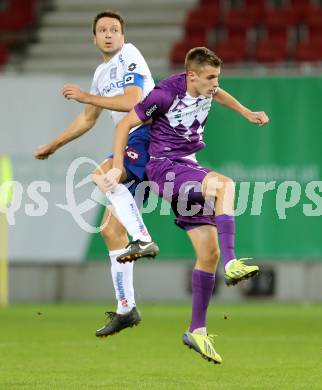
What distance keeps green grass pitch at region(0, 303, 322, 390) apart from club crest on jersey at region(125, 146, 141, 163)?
4.87 feet

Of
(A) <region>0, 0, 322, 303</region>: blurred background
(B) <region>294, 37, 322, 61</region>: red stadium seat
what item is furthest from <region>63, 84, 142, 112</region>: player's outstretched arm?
(B) <region>294, 37, 322, 61</region>: red stadium seat

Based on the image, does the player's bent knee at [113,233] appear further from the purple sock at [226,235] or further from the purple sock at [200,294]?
the purple sock at [226,235]

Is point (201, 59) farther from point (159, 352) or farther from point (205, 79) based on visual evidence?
point (159, 352)

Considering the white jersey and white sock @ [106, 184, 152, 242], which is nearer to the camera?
white sock @ [106, 184, 152, 242]

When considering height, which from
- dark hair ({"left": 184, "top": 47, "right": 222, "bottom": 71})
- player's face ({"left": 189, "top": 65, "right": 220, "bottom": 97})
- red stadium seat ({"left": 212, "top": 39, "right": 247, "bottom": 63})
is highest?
dark hair ({"left": 184, "top": 47, "right": 222, "bottom": 71})

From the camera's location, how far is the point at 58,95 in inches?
677

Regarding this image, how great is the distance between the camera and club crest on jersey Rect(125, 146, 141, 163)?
895 cm

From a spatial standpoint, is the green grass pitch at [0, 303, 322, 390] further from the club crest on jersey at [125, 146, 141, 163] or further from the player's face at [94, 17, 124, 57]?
the player's face at [94, 17, 124, 57]

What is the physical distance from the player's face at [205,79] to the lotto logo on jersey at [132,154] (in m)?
0.83

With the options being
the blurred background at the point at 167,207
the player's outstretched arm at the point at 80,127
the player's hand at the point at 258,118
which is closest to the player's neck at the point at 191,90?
the player's hand at the point at 258,118

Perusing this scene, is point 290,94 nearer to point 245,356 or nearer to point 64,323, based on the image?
point 64,323

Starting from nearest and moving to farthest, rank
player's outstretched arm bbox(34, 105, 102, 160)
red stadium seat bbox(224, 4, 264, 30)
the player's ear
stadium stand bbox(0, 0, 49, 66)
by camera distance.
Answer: the player's ear → player's outstretched arm bbox(34, 105, 102, 160) → red stadium seat bbox(224, 4, 264, 30) → stadium stand bbox(0, 0, 49, 66)

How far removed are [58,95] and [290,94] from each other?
317 centimetres

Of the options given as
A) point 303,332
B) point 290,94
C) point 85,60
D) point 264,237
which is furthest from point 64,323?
point 85,60
